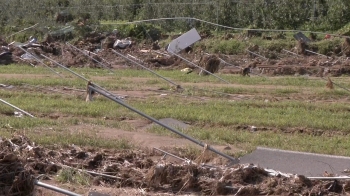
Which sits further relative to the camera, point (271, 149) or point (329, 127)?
point (329, 127)

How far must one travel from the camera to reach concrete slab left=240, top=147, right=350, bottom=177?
352 inches

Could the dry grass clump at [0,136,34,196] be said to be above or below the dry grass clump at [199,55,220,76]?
above

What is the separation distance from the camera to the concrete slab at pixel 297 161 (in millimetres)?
8938

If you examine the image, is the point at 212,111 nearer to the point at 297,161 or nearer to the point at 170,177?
the point at 297,161

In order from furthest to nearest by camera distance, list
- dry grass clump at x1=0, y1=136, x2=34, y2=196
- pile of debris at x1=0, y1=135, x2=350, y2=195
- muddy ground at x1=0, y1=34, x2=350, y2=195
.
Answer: muddy ground at x1=0, y1=34, x2=350, y2=195 → pile of debris at x1=0, y1=135, x2=350, y2=195 → dry grass clump at x1=0, y1=136, x2=34, y2=196

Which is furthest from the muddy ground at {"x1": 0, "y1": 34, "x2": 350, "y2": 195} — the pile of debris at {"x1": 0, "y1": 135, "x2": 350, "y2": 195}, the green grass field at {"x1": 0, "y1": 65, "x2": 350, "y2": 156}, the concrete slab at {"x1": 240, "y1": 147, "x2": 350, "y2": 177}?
the green grass field at {"x1": 0, "y1": 65, "x2": 350, "y2": 156}

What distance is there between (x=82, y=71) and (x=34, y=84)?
5.36m

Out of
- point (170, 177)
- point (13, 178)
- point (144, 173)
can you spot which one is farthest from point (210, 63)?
point (13, 178)

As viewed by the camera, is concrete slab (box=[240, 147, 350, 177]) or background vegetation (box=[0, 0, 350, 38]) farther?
background vegetation (box=[0, 0, 350, 38])

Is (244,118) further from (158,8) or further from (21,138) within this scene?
(158,8)

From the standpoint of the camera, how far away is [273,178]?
7.66 metres

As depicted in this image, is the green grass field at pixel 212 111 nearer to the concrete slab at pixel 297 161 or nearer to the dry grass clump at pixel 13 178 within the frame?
the concrete slab at pixel 297 161

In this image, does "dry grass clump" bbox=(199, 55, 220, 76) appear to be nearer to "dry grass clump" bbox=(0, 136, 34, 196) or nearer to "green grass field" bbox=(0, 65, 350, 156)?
"green grass field" bbox=(0, 65, 350, 156)

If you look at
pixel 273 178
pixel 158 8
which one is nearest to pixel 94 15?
pixel 158 8
